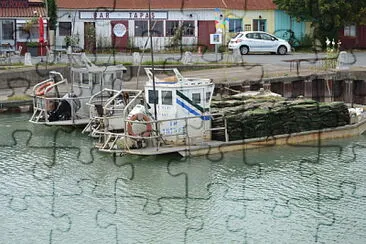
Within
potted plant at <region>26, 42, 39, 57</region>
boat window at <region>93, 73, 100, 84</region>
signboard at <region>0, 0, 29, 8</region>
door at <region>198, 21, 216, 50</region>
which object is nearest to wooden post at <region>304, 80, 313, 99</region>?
boat window at <region>93, 73, 100, 84</region>

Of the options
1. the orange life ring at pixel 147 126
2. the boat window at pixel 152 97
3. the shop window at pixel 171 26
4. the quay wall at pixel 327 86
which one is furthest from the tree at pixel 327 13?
the orange life ring at pixel 147 126

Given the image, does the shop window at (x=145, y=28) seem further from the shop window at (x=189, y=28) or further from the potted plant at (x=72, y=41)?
the potted plant at (x=72, y=41)

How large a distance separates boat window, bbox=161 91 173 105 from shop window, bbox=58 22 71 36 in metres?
21.6

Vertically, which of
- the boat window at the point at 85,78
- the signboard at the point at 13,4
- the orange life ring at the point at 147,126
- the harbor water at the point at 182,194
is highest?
the signboard at the point at 13,4

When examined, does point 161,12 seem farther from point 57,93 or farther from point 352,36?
point 57,93

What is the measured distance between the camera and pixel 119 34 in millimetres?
46688

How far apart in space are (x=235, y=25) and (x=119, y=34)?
6.62 meters

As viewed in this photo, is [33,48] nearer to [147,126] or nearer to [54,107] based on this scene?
[54,107]

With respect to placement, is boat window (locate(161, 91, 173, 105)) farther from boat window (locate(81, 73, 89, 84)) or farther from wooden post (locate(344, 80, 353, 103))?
wooden post (locate(344, 80, 353, 103))

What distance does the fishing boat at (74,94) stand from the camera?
30172mm

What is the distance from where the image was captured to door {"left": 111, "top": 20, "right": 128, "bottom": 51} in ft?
153

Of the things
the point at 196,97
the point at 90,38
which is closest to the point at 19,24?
the point at 90,38

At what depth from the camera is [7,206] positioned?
20953 mm

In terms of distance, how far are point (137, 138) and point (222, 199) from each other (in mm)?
4524
